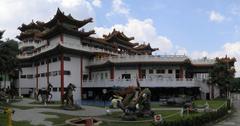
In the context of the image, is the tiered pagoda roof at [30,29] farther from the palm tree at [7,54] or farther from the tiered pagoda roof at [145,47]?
the palm tree at [7,54]

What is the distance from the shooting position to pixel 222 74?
60.3 metres

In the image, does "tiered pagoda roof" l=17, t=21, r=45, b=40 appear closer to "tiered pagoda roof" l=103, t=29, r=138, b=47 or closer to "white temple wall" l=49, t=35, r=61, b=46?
Answer: "white temple wall" l=49, t=35, r=61, b=46

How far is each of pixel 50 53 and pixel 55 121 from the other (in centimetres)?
3562

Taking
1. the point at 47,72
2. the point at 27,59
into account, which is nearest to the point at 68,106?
the point at 47,72

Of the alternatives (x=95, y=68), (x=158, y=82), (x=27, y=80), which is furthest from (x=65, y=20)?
(x=158, y=82)

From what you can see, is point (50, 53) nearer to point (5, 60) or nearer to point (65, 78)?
point (65, 78)

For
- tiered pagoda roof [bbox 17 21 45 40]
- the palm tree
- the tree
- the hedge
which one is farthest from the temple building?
the hedge

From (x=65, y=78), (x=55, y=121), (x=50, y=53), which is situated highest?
(x=50, y=53)

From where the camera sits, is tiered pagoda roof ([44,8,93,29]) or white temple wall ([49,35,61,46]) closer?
white temple wall ([49,35,61,46])

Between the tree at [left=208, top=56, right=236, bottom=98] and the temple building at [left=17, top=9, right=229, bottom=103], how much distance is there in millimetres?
2343

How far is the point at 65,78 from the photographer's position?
5869cm

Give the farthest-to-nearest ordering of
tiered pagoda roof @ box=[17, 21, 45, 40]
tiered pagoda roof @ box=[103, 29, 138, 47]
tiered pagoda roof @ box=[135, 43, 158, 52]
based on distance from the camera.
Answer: tiered pagoda roof @ box=[135, 43, 158, 52]
tiered pagoda roof @ box=[17, 21, 45, 40]
tiered pagoda roof @ box=[103, 29, 138, 47]

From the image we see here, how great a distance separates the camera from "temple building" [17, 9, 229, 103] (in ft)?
190

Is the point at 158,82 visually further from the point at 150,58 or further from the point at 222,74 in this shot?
the point at 222,74
